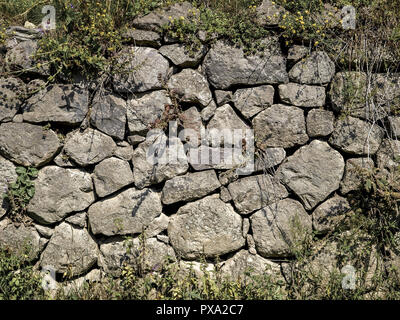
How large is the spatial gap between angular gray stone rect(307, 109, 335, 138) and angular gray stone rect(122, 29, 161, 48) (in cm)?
159

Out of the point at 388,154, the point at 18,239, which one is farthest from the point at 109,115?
the point at 388,154

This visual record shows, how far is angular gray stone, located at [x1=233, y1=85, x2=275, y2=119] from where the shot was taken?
10.8 ft

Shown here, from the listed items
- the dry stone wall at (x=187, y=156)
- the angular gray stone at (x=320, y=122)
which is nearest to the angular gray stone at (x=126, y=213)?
the dry stone wall at (x=187, y=156)

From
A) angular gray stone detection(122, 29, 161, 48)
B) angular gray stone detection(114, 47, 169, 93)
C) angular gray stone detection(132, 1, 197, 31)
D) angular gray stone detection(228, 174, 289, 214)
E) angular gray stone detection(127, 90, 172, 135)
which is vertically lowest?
angular gray stone detection(228, 174, 289, 214)

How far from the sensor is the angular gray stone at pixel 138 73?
323cm

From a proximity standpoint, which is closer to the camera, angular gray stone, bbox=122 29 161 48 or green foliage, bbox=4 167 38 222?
green foliage, bbox=4 167 38 222

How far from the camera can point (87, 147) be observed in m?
3.23

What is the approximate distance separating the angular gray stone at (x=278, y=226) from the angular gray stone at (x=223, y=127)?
2.43 ft

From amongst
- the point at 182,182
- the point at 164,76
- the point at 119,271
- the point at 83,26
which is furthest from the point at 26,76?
the point at 119,271

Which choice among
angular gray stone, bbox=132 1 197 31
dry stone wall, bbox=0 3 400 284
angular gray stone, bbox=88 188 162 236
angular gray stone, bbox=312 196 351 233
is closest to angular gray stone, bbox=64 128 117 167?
dry stone wall, bbox=0 3 400 284

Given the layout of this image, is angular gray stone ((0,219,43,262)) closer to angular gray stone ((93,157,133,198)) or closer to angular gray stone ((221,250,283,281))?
angular gray stone ((93,157,133,198))

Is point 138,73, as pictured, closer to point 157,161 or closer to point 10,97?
point 157,161

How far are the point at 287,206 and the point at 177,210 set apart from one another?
103 cm

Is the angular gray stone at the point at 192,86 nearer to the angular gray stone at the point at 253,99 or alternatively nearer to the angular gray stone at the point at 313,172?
the angular gray stone at the point at 253,99
